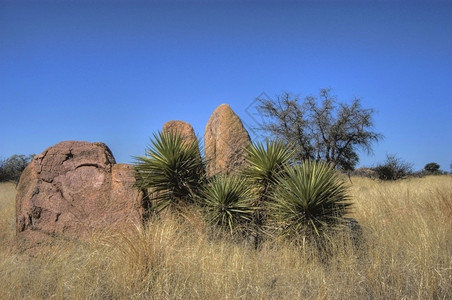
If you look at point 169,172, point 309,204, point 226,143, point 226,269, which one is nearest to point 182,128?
point 226,143

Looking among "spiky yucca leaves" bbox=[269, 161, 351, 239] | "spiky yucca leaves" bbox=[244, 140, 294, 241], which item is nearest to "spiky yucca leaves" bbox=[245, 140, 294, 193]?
"spiky yucca leaves" bbox=[244, 140, 294, 241]

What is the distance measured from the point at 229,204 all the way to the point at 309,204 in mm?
1720

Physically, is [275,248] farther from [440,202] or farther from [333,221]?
[440,202]

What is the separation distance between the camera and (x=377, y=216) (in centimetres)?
985

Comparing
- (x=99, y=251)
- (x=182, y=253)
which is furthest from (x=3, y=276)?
(x=182, y=253)

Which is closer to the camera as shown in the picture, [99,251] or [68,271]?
[68,271]

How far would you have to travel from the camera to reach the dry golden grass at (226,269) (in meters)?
5.43

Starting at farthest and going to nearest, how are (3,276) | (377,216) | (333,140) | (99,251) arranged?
(333,140)
(377,216)
(99,251)
(3,276)

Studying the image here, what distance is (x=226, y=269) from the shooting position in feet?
19.5

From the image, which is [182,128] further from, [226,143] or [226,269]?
[226,269]

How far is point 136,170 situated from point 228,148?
2518mm

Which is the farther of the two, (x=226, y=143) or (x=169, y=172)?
(x=226, y=143)

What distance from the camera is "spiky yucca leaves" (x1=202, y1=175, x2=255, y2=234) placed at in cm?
814

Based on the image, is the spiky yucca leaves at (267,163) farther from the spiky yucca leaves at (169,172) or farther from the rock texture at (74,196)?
the rock texture at (74,196)
